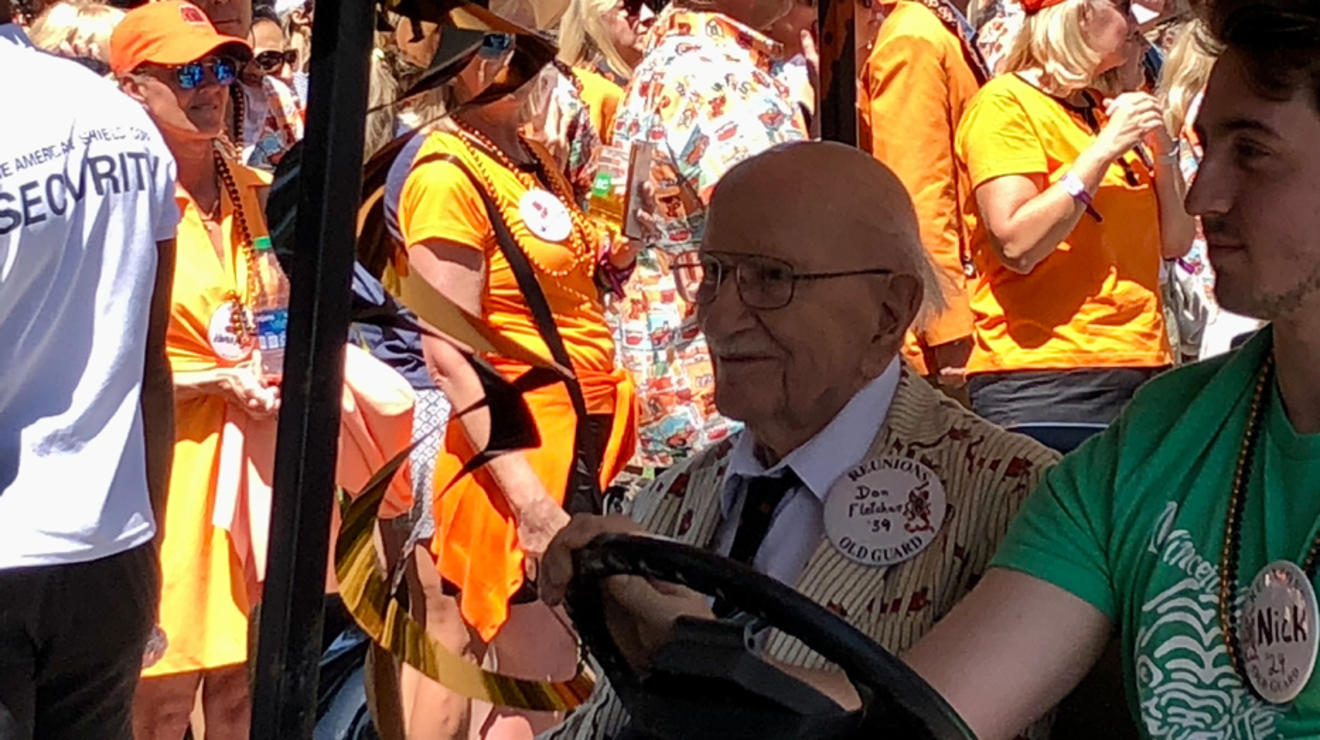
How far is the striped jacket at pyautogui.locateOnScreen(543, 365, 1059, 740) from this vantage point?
2.08 m

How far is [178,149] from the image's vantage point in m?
3.70

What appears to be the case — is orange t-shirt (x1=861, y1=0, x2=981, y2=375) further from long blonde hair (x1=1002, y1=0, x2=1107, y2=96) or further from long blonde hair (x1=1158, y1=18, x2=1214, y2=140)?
long blonde hair (x1=1158, y1=18, x2=1214, y2=140)

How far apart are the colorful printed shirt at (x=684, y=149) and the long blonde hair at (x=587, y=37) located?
4.29 ft

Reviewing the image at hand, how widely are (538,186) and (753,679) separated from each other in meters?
1.97

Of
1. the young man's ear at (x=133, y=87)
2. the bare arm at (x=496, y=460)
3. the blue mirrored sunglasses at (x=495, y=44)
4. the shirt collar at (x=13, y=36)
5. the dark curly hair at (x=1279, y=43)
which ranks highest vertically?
the dark curly hair at (x=1279, y=43)

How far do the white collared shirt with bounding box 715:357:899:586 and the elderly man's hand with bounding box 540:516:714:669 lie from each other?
0.93ft

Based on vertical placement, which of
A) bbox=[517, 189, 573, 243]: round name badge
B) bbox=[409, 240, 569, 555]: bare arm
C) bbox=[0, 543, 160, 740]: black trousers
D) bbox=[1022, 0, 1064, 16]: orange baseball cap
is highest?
bbox=[1022, 0, 1064, 16]: orange baseball cap

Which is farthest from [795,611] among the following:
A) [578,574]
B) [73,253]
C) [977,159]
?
[977,159]

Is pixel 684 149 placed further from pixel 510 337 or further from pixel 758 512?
pixel 758 512

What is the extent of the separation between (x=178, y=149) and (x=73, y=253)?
3.22ft

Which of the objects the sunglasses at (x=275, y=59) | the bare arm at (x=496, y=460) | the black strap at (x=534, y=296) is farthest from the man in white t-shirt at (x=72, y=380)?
the sunglasses at (x=275, y=59)

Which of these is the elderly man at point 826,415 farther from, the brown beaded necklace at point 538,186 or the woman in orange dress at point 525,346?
the brown beaded necklace at point 538,186

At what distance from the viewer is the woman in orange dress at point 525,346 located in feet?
10.7

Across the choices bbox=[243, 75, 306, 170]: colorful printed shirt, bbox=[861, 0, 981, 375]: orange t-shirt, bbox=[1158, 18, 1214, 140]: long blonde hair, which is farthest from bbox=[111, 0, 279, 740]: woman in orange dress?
bbox=[1158, 18, 1214, 140]: long blonde hair
